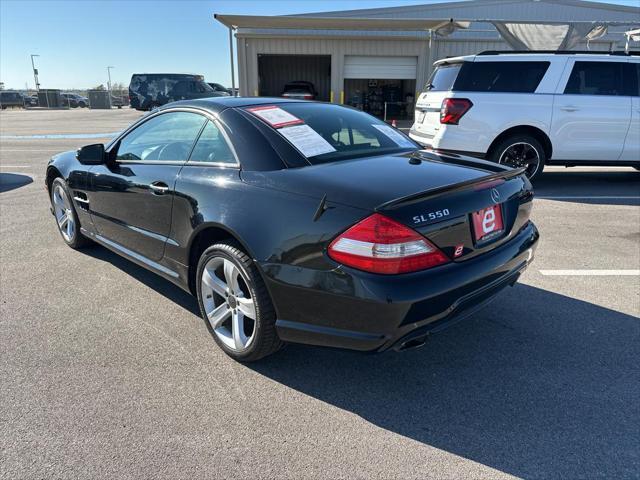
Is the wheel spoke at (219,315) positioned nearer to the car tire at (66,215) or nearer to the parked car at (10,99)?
the car tire at (66,215)

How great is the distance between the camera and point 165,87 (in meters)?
27.2

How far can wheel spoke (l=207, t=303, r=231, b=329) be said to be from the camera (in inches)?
116

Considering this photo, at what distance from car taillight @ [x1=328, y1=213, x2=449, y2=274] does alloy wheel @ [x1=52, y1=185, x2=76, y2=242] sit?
12.0 feet

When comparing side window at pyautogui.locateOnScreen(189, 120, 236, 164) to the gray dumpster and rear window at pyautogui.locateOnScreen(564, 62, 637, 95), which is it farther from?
the gray dumpster

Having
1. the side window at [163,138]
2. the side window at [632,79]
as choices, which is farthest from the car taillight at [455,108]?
the side window at [163,138]

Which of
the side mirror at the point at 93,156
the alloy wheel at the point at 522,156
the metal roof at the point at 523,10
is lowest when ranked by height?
the alloy wheel at the point at 522,156

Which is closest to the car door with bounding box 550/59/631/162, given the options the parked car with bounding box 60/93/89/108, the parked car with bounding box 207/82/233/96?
the parked car with bounding box 207/82/233/96

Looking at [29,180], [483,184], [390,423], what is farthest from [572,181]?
[29,180]

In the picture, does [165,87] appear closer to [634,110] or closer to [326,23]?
[326,23]

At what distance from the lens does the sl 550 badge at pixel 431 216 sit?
7.34 feet

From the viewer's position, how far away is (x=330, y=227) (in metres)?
2.28

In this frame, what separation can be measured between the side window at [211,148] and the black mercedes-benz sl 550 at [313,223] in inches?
0.4

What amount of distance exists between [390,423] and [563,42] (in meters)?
15.0

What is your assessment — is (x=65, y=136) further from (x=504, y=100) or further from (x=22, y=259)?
(x=504, y=100)
